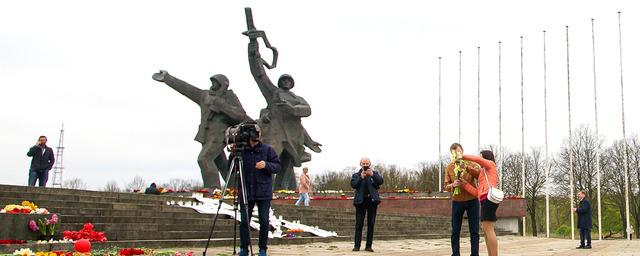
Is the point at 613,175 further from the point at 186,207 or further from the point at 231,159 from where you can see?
the point at 231,159

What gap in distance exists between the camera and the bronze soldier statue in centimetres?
2944

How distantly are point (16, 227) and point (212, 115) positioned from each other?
19.7m

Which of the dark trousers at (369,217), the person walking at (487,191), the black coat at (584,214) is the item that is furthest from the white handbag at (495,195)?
the black coat at (584,214)

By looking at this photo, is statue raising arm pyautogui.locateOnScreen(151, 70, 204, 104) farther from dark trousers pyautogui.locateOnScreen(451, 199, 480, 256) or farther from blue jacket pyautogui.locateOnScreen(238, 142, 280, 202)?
dark trousers pyautogui.locateOnScreen(451, 199, 480, 256)

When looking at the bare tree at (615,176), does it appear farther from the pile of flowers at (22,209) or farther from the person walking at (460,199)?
the pile of flowers at (22,209)

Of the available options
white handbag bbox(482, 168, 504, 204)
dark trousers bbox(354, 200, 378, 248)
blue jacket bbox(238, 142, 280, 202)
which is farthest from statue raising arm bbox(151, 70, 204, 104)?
white handbag bbox(482, 168, 504, 204)

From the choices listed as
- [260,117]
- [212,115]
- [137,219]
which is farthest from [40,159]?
[260,117]

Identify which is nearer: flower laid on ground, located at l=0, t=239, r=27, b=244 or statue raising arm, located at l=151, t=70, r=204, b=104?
flower laid on ground, located at l=0, t=239, r=27, b=244

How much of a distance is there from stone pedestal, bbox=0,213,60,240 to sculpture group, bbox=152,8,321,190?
1890cm

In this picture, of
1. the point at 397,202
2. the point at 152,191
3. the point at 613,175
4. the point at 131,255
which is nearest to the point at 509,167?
the point at 613,175

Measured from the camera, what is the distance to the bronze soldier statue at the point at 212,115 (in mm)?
29438

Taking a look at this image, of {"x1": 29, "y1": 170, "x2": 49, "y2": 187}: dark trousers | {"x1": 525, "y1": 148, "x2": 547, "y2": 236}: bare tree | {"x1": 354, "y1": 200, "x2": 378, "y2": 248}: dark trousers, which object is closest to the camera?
{"x1": 354, "y1": 200, "x2": 378, "y2": 248}: dark trousers

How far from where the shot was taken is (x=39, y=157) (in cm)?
1783

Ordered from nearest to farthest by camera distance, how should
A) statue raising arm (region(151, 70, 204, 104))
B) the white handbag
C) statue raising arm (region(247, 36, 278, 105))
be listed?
the white handbag → statue raising arm (region(151, 70, 204, 104)) → statue raising arm (region(247, 36, 278, 105))
